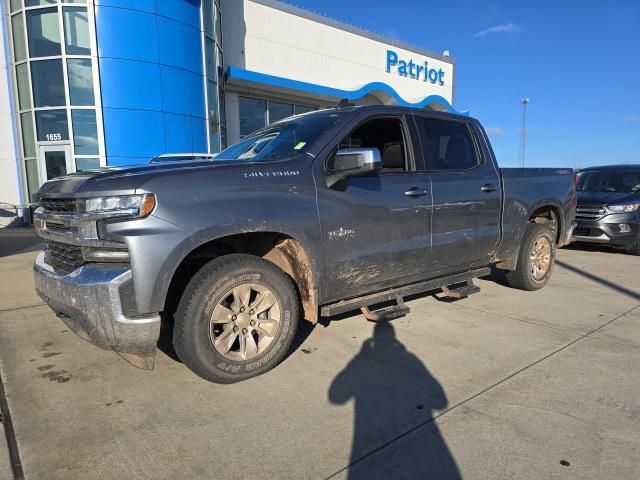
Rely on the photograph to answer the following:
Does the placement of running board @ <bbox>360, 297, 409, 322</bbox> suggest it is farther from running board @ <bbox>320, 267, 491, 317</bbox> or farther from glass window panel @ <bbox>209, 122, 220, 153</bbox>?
glass window panel @ <bbox>209, 122, 220, 153</bbox>

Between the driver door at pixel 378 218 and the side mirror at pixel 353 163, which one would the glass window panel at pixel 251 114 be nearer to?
the driver door at pixel 378 218

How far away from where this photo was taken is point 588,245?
10156 millimetres

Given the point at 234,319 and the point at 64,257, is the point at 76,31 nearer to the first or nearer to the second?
the point at 64,257

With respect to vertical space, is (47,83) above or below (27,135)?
above

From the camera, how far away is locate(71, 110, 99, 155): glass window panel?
40.5 feet

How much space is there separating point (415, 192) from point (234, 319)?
6.34 feet

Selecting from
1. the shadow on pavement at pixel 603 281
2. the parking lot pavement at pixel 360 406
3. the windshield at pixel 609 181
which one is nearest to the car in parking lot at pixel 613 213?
the windshield at pixel 609 181

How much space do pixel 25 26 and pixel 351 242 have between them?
1370cm

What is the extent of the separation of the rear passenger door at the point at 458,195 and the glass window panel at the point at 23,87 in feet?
42.5

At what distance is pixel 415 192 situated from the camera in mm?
4000

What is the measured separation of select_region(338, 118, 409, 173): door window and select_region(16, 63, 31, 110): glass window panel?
41.4ft

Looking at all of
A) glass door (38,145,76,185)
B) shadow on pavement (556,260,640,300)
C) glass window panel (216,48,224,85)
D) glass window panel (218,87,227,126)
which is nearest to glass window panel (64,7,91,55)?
glass door (38,145,76,185)

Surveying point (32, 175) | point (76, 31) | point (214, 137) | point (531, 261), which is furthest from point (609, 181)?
point (32, 175)

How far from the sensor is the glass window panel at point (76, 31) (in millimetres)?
12023
